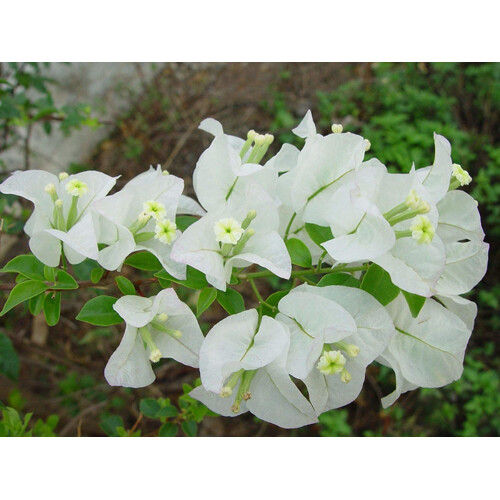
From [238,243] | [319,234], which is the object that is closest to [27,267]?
[238,243]

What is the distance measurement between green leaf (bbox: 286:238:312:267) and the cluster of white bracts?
0.12 ft

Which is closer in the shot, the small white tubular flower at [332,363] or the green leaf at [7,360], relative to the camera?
the small white tubular flower at [332,363]

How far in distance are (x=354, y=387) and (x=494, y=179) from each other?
2259 millimetres

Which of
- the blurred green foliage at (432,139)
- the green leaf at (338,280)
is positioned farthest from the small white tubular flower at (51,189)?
the blurred green foliage at (432,139)

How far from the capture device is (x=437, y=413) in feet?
7.69

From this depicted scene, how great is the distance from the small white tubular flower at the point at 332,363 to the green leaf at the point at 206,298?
0.64 ft

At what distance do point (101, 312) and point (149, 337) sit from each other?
0.09 m

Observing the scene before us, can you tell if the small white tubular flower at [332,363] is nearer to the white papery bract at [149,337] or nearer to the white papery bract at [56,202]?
the white papery bract at [149,337]

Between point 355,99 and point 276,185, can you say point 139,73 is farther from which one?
point 276,185

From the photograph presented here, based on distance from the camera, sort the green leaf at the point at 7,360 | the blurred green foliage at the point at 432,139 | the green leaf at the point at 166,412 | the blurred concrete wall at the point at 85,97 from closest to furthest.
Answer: the green leaf at the point at 166,412 < the green leaf at the point at 7,360 < the blurred green foliage at the point at 432,139 < the blurred concrete wall at the point at 85,97

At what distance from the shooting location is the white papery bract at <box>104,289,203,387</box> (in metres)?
0.80

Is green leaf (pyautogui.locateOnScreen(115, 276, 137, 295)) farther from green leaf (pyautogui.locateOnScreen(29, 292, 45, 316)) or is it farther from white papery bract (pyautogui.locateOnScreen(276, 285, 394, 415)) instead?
white papery bract (pyautogui.locateOnScreen(276, 285, 394, 415))

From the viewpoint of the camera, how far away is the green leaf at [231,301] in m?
0.85

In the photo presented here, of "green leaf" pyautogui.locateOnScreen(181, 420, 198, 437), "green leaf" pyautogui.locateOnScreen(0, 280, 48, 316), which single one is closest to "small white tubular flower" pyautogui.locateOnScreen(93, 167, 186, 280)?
"green leaf" pyautogui.locateOnScreen(0, 280, 48, 316)
